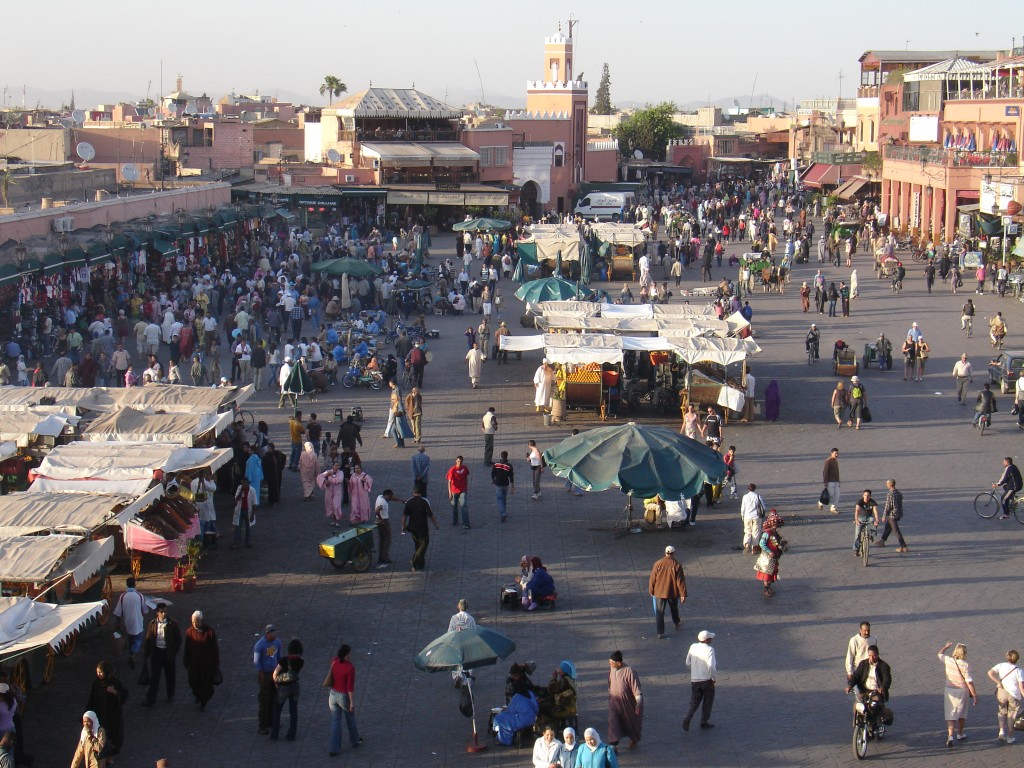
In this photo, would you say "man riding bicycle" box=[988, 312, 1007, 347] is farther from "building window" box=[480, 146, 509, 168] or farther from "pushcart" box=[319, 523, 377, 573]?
"building window" box=[480, 146, 509, 168]

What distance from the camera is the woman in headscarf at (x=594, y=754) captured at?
9117mm

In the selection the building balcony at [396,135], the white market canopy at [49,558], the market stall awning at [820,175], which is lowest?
the white market canopy at [49,558]

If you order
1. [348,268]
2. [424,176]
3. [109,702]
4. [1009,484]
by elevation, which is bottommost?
[109,702]

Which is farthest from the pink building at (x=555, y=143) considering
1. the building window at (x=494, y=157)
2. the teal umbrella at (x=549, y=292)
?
the teal umbrella at (x=549, y=292)

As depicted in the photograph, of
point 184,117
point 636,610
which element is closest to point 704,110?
point 184,117

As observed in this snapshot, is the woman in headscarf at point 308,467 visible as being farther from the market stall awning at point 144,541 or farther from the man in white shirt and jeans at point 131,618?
the man in white shirt and jeans at point 131,618

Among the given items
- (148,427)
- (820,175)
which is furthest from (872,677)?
(820,175)

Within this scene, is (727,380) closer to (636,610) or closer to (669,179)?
(636,610)

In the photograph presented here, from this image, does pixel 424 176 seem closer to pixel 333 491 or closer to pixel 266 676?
pixel 333 491

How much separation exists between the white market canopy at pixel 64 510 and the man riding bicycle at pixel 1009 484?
1078 cm

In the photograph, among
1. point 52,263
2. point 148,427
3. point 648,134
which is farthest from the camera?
point 648,134

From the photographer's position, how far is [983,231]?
1650 inches

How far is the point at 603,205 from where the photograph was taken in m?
60.4

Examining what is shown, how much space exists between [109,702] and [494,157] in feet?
163
